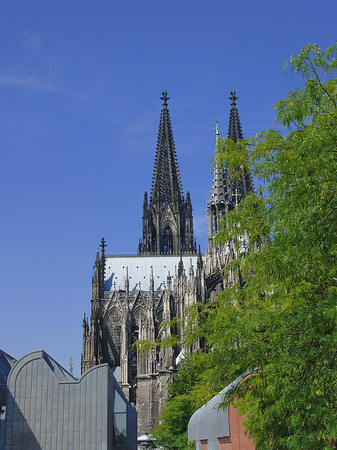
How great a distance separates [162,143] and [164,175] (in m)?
6.12

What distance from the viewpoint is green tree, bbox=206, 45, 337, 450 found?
9.41m

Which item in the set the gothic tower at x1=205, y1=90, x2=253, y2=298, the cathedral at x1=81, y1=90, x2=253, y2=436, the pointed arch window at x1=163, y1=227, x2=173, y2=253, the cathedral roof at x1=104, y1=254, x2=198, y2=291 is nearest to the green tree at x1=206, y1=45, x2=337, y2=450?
the gothic tower at x1=205, y1=90, x2=253, y2=298

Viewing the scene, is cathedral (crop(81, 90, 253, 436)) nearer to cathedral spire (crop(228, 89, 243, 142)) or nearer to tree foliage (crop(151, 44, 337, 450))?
cathedral spire (crop(228, 89, 243, 142))

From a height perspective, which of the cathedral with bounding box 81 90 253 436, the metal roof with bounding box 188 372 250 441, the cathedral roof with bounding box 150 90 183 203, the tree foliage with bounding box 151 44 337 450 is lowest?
the metal roof with bounding box 188 372 250 441

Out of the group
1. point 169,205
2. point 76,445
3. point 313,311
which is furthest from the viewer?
point 169,205

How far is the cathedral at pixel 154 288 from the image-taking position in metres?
54.7

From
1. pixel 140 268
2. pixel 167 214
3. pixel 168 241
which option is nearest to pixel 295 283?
pixel 140 268

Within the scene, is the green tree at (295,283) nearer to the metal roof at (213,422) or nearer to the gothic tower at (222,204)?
the metal roof at (213,422)

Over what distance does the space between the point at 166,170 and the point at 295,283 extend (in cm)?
8229

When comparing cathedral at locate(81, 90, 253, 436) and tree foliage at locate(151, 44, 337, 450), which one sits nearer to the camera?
tree foliage at locate(151, 44, 337, 450)

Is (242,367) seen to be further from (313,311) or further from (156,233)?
(156,233)

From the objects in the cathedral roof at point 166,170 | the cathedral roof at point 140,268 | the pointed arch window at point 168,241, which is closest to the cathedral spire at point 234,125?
the cathedral roof at point 166,170

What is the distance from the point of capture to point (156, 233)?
3381 inches

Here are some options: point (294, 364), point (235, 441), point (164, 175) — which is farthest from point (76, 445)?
point (164, 175)
